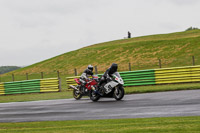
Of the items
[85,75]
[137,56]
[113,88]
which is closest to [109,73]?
[113,88]

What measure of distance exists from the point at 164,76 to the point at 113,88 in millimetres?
7180

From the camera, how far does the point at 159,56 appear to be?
5225cm

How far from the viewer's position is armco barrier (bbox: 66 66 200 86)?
20906 mm

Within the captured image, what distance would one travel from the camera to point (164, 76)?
70.9 feet

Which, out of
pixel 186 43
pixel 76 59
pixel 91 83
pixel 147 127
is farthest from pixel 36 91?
pixel 76 59

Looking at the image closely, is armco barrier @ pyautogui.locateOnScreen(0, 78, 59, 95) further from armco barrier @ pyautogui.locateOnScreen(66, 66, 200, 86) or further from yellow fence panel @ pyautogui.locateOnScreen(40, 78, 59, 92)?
armco barrier @ pyautogui.locateOnScreen(66, 66, 200, 86)

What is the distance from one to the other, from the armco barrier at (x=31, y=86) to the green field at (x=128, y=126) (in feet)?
52.9

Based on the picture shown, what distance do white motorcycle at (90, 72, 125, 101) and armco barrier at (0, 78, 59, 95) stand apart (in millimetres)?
10533

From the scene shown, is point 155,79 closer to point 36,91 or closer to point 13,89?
point 36,91

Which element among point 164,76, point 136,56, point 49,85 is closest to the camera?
point 164,76

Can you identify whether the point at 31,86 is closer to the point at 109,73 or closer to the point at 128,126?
the point at 109,73

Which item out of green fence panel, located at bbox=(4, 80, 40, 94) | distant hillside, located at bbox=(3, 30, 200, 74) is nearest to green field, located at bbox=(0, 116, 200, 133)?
green fence panel, located at bbox=(4, 80, 40, 94)

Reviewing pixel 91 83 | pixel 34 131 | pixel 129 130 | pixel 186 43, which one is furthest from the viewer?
pixel 186 43

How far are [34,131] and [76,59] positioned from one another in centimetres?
5924
